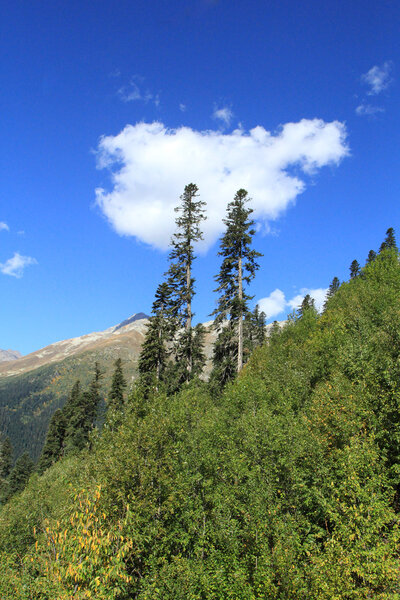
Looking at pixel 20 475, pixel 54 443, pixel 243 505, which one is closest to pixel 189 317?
pixel 243 505

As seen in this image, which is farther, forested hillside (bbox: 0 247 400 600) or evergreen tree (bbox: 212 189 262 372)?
evergreen tree (bbox: 212 189 262 372)

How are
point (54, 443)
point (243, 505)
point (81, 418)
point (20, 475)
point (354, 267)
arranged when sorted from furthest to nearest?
point (354, 267) → point (20, 475) → point (54, 443) → point (81, 418) → point (243, 505)

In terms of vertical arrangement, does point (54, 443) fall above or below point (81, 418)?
below

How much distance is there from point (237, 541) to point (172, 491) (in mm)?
4037

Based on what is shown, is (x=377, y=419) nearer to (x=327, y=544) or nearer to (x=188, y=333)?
(x=327, y=544)

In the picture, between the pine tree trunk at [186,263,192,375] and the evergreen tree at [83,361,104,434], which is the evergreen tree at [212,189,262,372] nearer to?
the pine tree trunk at [186,263,192,375]

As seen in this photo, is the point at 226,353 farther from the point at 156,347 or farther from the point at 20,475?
the point at 20,475

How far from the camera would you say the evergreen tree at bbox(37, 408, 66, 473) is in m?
70.3

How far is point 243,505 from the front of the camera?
528 inches

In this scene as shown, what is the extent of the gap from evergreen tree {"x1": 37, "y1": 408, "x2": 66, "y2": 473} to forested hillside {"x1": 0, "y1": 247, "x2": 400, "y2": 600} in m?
63.1

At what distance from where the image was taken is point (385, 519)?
1002 cm

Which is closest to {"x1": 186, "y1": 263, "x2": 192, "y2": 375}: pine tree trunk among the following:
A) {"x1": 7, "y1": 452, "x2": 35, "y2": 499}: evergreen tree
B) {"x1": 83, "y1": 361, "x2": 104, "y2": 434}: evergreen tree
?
{"x1": 83, "y1": 361, "x2": 104, "y2": 434}: evergreen tree

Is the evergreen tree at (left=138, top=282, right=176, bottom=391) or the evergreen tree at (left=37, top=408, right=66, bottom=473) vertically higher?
the evergreen tree at (left=138, top=282, right=176, bottom=391)

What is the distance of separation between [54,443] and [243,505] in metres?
72.8
